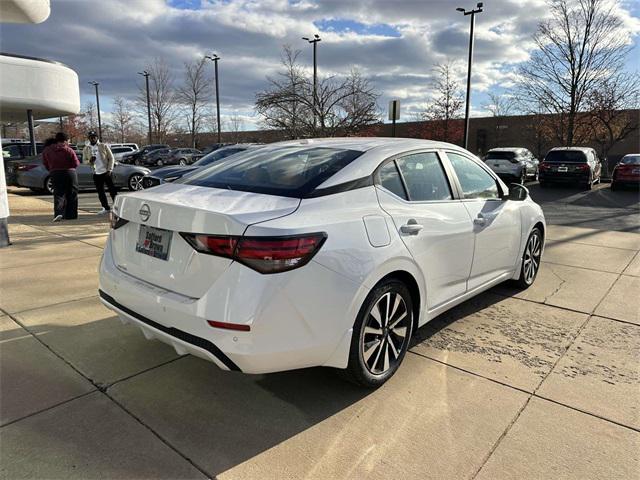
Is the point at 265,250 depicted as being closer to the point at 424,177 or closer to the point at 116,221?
the point at 116,221

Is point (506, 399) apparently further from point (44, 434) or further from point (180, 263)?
point (44, 434)

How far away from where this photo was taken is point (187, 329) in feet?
8.09

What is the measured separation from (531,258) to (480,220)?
1.60 meters

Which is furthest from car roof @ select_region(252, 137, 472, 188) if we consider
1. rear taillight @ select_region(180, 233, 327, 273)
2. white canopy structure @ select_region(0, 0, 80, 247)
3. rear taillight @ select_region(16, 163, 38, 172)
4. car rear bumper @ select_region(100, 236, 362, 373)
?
white canopy structure @ select_region(0, 0, 80, 247)

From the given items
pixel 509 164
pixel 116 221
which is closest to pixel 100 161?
pixel 116 221

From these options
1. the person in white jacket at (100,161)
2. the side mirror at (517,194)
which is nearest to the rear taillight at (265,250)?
the side mirror at (517,194)

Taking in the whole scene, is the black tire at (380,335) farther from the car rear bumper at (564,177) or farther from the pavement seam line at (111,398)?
the car rear bumper at (564,177)

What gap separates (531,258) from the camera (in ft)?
16.6

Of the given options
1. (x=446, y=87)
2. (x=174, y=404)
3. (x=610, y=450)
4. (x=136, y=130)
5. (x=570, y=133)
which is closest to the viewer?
(x=610, y=450)

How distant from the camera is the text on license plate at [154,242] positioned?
8.64 feet

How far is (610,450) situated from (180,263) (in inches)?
97.8

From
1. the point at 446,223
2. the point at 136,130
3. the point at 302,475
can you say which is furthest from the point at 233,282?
the point at 136,130

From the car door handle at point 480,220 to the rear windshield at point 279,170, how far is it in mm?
1259

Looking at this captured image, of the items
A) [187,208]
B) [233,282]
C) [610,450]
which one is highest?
[187,208]
